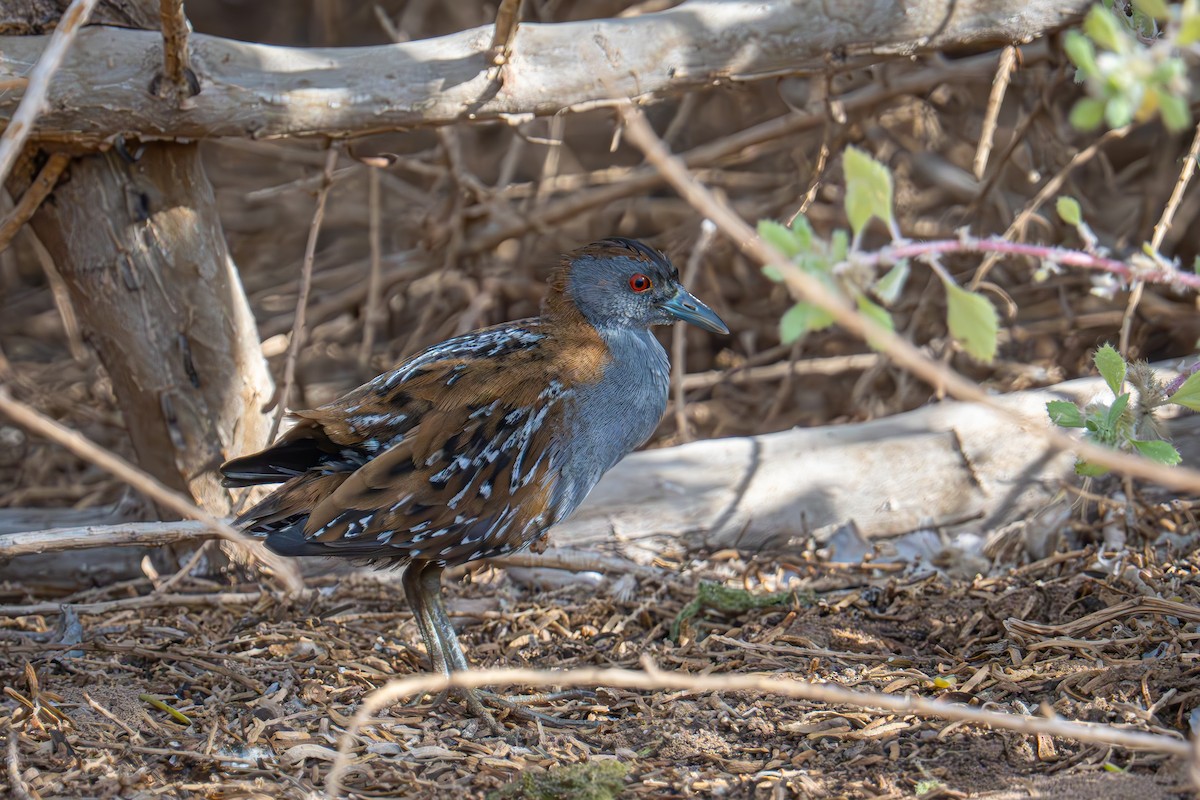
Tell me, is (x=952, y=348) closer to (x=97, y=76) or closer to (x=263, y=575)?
(x=263, y=575)

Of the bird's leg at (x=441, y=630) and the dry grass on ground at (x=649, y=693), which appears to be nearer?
the dry grass on ground at (x=649, y=693)

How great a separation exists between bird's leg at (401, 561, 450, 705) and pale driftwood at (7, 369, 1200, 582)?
0.95 metres

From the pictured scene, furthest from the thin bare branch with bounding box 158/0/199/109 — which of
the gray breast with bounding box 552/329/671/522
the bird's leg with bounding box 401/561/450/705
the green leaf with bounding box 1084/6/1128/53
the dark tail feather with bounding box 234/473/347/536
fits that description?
the green leaf with bounding box 1084/6/1128/53

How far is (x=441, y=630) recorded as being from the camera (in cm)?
376

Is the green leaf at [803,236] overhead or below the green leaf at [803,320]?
overhead

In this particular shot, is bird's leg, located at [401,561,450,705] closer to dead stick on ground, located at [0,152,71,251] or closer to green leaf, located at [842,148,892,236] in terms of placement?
dead stick on ground, located at [0,152,71,251]

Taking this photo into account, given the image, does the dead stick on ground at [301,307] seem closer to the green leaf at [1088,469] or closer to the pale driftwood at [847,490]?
the pale driftwood at [847,490]

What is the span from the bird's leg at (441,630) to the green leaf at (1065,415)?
1.82 metres

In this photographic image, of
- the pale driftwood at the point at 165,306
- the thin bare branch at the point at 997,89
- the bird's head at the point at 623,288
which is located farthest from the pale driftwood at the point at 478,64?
the bird's head at the point at 623,288

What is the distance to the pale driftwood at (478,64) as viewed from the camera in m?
3.75

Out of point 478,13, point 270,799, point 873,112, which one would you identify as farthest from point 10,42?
point 478,13

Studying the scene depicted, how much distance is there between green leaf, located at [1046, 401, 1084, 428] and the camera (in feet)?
9.38

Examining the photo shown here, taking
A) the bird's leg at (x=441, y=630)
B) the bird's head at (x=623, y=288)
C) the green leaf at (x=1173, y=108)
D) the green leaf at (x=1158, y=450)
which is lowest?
the bird's leg at (x=441, y=630)

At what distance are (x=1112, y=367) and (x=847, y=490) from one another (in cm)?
209
